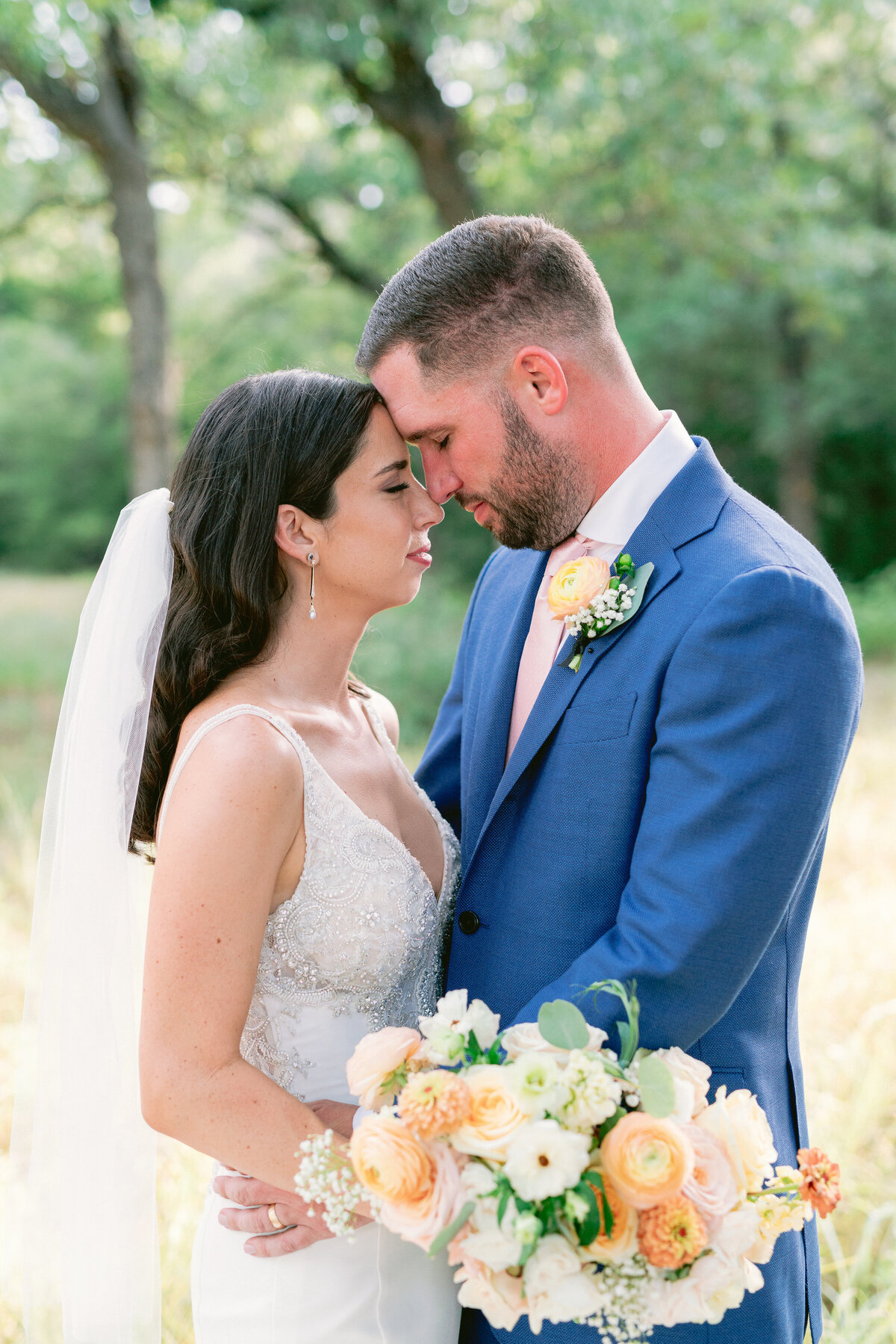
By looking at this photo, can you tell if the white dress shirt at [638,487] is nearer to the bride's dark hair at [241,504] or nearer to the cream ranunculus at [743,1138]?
the bride's dark hair at [241,504]

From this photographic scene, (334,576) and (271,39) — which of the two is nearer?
(334,576)

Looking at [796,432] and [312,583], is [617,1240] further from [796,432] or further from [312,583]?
[796,432]

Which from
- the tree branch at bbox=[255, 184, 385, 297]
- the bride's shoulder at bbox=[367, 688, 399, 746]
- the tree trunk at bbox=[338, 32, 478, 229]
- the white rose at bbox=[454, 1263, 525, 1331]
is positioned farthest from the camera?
the tree branch at bbox=[255, 184, 385, 297]

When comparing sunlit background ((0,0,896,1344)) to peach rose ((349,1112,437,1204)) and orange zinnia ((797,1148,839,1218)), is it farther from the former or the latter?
orange zinnia ((797,1148,839,1218))

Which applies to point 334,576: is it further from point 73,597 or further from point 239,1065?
point 73,597

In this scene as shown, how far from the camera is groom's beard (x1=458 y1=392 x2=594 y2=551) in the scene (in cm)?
227

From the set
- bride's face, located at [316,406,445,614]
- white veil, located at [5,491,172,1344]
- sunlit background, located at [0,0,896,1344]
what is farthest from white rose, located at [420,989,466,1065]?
sunlit background, located at [0,0,896,1344]

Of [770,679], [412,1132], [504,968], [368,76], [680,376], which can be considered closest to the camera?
[412,1132]

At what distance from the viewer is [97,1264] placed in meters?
2.20

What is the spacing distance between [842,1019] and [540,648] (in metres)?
3.13

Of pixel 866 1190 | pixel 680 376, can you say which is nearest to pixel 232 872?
pixel 866 1190

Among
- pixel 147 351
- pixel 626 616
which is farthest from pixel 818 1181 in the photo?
pixel 147 351

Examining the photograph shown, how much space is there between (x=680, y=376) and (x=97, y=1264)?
1749cm

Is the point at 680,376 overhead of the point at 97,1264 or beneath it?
overhead
